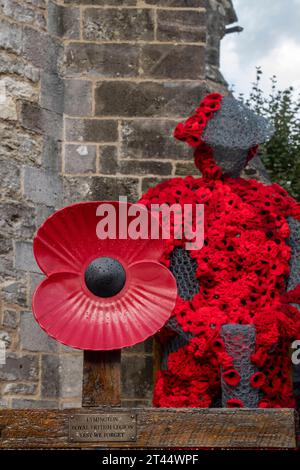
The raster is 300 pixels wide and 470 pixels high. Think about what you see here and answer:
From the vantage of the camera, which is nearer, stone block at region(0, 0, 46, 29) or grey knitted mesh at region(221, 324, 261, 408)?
grey knitted mesh at region(221, 324, 261, 408)

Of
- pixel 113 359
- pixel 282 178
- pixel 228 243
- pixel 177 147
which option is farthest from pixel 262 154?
pixel 113 359

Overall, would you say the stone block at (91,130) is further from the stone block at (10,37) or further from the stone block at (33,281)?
the stone block at (33,281)

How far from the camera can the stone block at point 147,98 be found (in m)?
6.20

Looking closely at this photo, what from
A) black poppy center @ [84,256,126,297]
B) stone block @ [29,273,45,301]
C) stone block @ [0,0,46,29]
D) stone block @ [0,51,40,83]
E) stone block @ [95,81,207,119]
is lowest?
black poppy center @ [84,256,126,297]

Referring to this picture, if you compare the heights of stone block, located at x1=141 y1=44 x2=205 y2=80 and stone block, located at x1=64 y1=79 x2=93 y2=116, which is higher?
stone block, located at x1=141 y1=44 x2=205 y2=80

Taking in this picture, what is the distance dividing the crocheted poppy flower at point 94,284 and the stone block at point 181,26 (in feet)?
7.28

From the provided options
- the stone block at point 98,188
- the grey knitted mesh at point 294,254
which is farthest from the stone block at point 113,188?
the grey knitted mesh at point 294,254

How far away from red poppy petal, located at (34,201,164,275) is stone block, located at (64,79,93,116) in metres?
2.00

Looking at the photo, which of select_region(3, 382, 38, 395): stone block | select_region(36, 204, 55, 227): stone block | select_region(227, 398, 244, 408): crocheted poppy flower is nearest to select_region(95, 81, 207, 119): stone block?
select_region(36, 204, 55, 227): stone block

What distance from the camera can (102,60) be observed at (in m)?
6.25

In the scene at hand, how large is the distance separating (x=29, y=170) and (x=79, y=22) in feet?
3.01

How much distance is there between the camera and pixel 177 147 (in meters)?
6.15

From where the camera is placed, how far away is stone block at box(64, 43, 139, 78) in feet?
20.5

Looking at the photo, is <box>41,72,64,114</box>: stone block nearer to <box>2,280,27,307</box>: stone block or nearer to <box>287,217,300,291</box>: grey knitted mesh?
<box>2,280,27,307</box>: stone block
